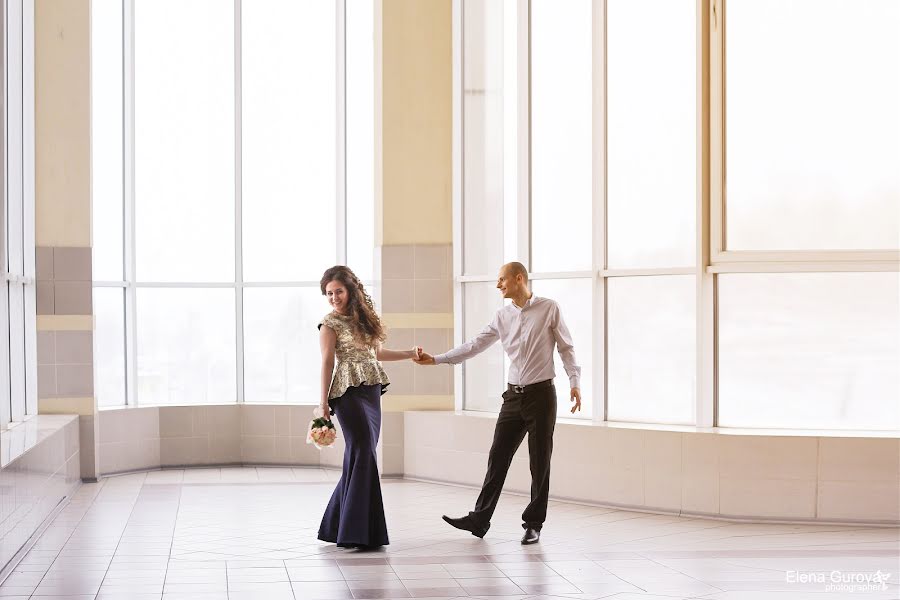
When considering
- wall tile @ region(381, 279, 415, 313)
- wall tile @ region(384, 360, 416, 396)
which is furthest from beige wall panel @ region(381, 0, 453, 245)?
wall tile @ region(384, 360, 416, 396)

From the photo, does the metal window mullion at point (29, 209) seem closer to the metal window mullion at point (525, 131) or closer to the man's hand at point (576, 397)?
the metal window mullion at point (525, 131)

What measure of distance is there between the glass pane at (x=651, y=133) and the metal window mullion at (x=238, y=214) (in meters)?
3.63

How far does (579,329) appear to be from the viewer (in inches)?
312

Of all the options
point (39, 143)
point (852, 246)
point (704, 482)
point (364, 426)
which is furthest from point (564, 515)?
point (39, 143)

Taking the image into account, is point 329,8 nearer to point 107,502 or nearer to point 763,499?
point 107,502

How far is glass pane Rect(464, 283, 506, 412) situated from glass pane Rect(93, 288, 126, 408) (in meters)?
2.94

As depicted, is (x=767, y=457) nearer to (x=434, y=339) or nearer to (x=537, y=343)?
(x=537, y=343)

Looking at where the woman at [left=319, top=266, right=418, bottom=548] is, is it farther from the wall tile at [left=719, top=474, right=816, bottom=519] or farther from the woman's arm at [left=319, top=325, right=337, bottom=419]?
the wall tile at [left=719, top=474, right=816, bottom=519]

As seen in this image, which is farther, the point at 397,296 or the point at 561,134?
the point at 397,296

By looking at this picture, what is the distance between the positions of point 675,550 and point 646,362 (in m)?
1.84

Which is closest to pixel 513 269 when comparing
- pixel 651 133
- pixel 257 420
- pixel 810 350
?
pixel 651 133

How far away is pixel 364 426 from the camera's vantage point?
605 cm

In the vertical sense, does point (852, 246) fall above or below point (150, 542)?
above

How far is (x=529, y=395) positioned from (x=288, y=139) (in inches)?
184
